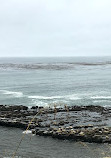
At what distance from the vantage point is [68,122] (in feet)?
137

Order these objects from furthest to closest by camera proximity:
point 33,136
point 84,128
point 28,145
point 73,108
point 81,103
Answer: point 81,103
point 73,108
point 84,128
point 33,136
point 28,145

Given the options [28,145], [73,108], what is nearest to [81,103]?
[73,108]

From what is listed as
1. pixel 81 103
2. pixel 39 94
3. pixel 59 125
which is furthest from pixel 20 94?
pixel 59 125

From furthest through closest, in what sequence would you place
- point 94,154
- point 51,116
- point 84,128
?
point 51,116 → point 84,128 → point 94,154

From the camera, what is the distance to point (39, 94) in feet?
226

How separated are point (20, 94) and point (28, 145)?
3692 centimetres

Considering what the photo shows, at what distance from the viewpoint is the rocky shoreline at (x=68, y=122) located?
34.8 meters

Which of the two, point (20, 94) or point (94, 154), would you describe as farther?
point (20, 94)

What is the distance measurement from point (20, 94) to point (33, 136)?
33.9m

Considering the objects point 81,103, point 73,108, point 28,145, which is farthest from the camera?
point 81,103

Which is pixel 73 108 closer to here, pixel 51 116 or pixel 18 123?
pixel 51 116

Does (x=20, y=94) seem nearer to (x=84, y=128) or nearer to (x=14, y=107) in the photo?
(x=14, y=107)

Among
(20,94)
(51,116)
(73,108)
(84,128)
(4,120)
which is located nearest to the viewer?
(84,128)

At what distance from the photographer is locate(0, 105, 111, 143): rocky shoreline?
34.8 m
